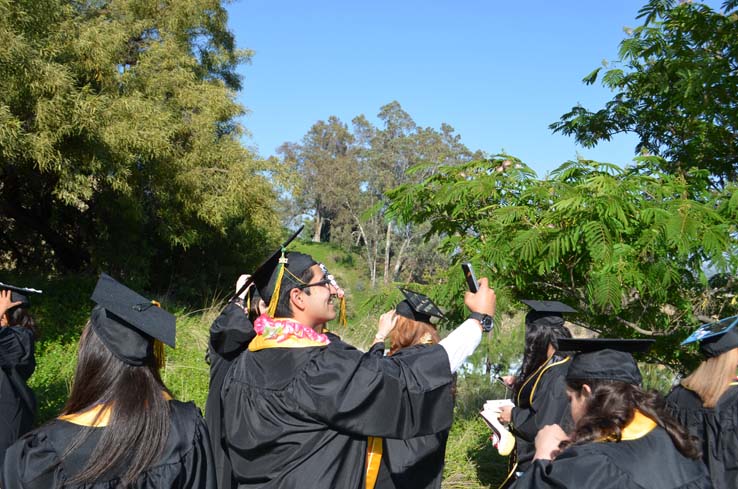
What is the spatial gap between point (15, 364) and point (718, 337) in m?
4.46

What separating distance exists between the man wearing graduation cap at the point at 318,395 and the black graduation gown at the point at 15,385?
189 cm

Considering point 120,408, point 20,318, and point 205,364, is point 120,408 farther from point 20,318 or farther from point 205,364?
point 205,364

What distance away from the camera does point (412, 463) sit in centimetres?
A: 376

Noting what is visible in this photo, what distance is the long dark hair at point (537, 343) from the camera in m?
4.23

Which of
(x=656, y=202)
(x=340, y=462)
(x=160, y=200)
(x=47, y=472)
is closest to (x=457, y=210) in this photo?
(x=656, y=202)

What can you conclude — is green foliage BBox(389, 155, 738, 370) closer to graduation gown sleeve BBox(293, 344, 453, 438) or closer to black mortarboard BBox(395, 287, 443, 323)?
black mortarboard BBox(395, 287, 443, 323)

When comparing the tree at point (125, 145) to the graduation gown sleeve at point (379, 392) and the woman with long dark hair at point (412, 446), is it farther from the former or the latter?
the graduation gown sleeve at point (379, 392)

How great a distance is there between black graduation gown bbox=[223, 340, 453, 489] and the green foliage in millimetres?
2106

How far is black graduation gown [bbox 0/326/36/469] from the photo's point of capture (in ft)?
12.5

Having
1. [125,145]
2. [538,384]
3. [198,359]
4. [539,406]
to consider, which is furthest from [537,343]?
[125,145]

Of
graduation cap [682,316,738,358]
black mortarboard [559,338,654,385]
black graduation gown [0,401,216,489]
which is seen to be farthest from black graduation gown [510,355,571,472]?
black graduation gown [0,401,216,489]

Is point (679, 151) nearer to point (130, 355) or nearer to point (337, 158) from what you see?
point (130, 355)

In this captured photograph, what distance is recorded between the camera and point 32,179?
11.3 meters

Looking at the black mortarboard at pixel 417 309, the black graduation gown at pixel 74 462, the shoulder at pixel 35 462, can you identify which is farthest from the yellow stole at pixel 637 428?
the black mortarboard at pixel 417 309
